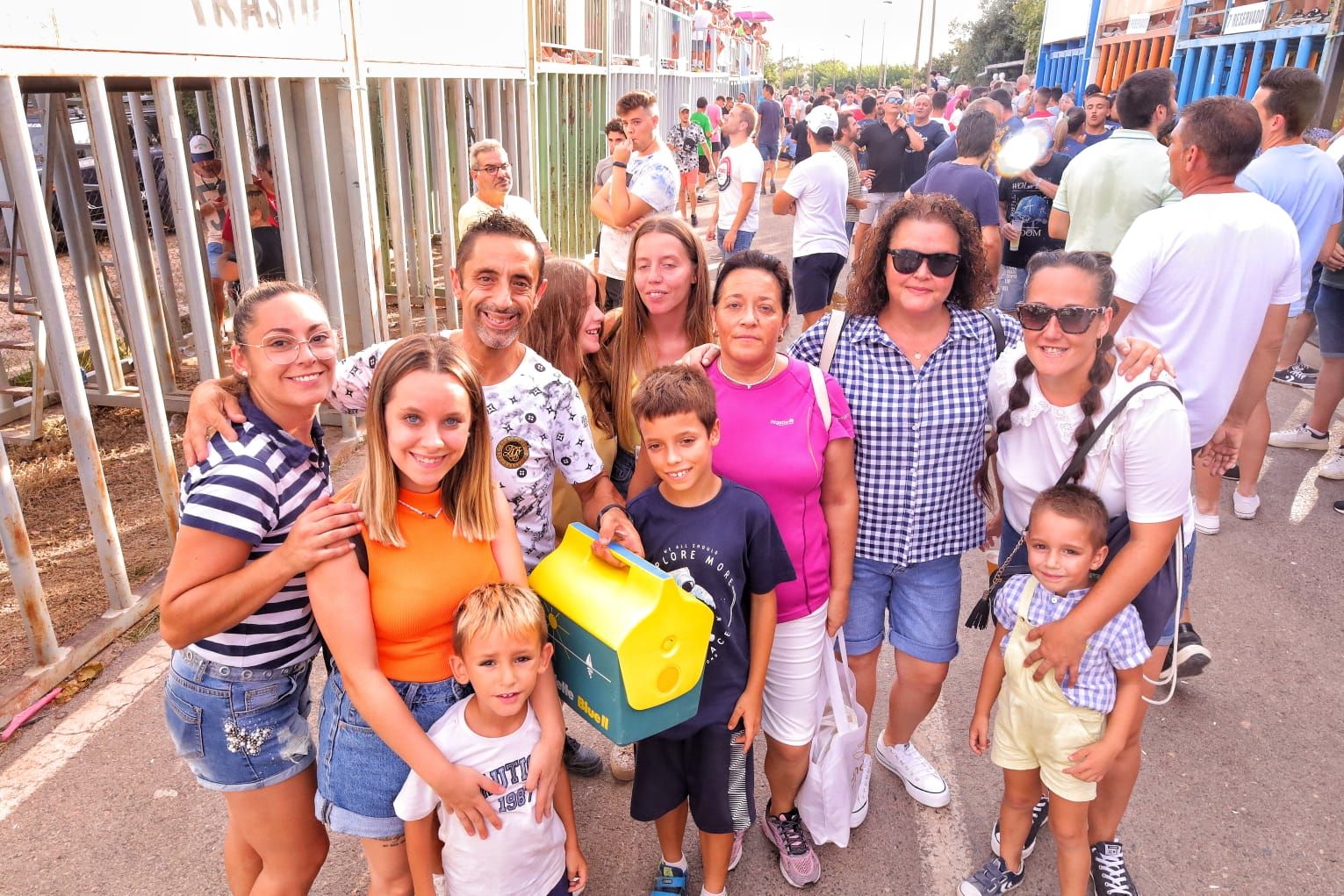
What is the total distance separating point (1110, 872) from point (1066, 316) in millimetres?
1696

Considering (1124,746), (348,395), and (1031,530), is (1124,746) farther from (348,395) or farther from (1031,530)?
(348,395)

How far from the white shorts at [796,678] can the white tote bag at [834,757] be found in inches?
2.2

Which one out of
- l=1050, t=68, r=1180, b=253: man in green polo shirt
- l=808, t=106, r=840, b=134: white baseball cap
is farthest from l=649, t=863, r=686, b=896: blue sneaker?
l=808, t=106, r=840, b=134: white baseball cap

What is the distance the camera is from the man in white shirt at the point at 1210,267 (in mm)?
3053

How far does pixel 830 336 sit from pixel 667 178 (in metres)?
3.62

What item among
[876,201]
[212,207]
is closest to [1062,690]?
[212,207]

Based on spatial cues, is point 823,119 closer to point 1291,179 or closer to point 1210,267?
point 1291,179

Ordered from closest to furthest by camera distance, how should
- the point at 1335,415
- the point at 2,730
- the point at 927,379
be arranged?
the point at 927,379
the point at 2,730
the point at 1335,415

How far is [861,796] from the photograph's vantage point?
9.55 ft

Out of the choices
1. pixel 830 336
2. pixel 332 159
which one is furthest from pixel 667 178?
pixel 830 336

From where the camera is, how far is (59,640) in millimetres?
3760

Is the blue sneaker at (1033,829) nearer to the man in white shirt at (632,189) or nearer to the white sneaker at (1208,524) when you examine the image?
the white sneaker at (1208,524)

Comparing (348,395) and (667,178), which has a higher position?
(667,178)

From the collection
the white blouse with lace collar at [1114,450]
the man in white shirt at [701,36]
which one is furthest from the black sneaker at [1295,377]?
the man in white shirt at [701,36]
